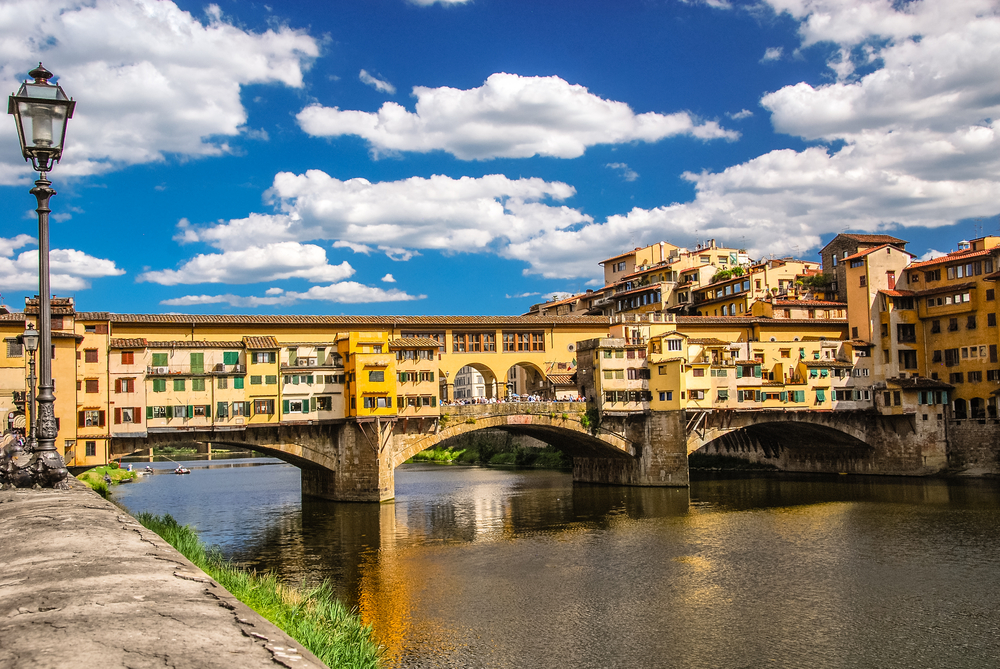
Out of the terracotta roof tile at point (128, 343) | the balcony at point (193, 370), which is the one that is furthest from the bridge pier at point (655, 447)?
the terracotta roof tile at point (128, 343)

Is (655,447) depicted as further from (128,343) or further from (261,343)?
(128,343)

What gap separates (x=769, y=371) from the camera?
2454 inches

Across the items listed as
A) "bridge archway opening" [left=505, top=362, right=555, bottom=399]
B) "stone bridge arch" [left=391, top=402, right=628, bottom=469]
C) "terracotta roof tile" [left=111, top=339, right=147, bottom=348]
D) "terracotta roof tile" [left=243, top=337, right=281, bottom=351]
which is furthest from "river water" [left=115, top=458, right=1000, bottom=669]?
"terracotta roof tile" [left=111, top=339, right=147, bottom=348]

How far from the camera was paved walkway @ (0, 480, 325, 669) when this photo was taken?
15.4ft

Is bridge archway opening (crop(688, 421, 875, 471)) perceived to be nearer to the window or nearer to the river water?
the river water

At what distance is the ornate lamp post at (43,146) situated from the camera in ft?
39.0

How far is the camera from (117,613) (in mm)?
5422

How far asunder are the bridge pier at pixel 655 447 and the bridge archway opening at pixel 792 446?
21.0 feet

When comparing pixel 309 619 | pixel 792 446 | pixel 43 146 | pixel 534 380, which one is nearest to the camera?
pixel 43 146

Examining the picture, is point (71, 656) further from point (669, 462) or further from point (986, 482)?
point (986, 482)

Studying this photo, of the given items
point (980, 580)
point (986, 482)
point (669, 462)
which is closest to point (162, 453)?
point (669, 462)

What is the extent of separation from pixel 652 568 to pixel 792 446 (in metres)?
42.9

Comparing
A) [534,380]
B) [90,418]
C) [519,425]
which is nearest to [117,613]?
[90,418]

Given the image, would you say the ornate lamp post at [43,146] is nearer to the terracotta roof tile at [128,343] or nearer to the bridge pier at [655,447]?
the terracotta roof tile at [128,343]
